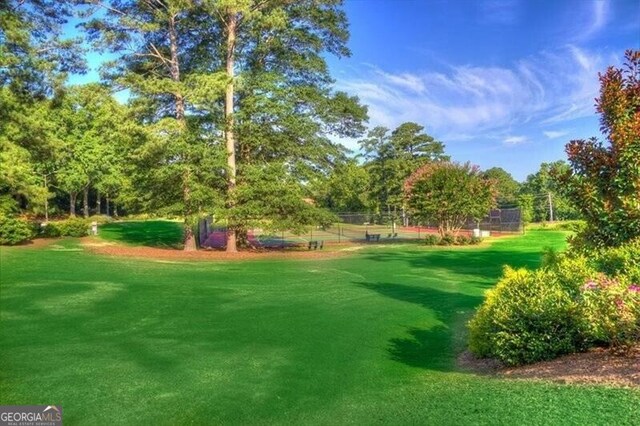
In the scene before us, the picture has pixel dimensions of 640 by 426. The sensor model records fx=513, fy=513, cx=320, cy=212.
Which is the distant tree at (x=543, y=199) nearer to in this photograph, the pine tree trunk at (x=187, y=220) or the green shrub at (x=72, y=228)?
the pine tree trunk at (x=187, y=220)

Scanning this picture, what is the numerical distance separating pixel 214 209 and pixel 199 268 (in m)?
5.08

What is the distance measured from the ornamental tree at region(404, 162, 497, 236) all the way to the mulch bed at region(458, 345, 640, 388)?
24272 millimetres

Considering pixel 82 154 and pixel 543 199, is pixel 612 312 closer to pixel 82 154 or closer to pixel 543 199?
pixel 82 154

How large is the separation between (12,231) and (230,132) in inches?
446

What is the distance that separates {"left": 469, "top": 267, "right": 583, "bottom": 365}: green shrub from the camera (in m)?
5.91

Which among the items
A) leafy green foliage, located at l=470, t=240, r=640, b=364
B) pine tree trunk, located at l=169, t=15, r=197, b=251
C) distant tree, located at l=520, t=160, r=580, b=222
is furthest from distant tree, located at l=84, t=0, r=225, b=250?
distant tree, located at l=520, t=160, r=580, b=222

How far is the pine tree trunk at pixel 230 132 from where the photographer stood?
23.7 meters

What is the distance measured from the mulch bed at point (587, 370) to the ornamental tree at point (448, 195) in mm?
24272

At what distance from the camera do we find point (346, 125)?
3153 centimetres

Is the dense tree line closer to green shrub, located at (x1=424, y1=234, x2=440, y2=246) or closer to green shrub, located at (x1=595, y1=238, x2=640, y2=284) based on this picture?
green shrub, located at (x1=424, y1=234, x2=440, y2=246)

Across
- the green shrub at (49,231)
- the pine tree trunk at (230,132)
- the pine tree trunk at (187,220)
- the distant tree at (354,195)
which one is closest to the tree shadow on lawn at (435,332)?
the pine tree trunk at (230,132)

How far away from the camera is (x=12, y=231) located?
2427 centimetres

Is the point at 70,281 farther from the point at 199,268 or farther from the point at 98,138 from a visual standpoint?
the point at 98,138

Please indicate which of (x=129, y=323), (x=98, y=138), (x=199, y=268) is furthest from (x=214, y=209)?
(x=98, y=138)
